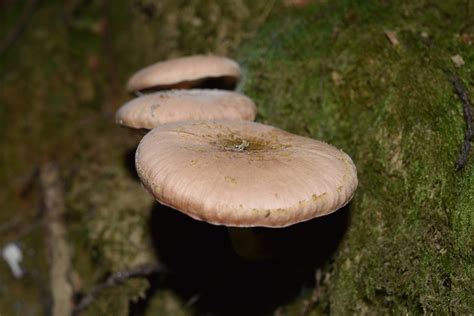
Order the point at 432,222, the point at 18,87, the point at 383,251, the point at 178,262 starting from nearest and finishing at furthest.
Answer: the point at 432,222, the point at 383,251, the point at 178,262, the point at 18,87

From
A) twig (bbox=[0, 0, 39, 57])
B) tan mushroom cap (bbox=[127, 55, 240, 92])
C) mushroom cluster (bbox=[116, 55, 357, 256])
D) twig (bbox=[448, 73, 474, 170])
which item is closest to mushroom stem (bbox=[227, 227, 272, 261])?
mushroom cluster (bbox=[116, 55, 357, 256])

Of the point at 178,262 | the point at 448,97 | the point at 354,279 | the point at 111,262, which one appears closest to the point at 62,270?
the point at 111,262

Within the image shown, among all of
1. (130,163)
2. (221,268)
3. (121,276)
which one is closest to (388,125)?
(221,268)

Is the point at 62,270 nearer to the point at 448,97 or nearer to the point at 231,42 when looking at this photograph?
the point at 231,42

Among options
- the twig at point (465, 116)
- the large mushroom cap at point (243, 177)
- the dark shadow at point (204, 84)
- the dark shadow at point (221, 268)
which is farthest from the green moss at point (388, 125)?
the large mushroom cap at point (243, 177)

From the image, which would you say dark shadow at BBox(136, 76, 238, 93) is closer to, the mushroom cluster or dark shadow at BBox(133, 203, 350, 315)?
the mushroom cluster

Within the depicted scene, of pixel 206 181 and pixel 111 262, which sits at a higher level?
pixel 206 181

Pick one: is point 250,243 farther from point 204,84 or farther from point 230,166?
point 204,84
